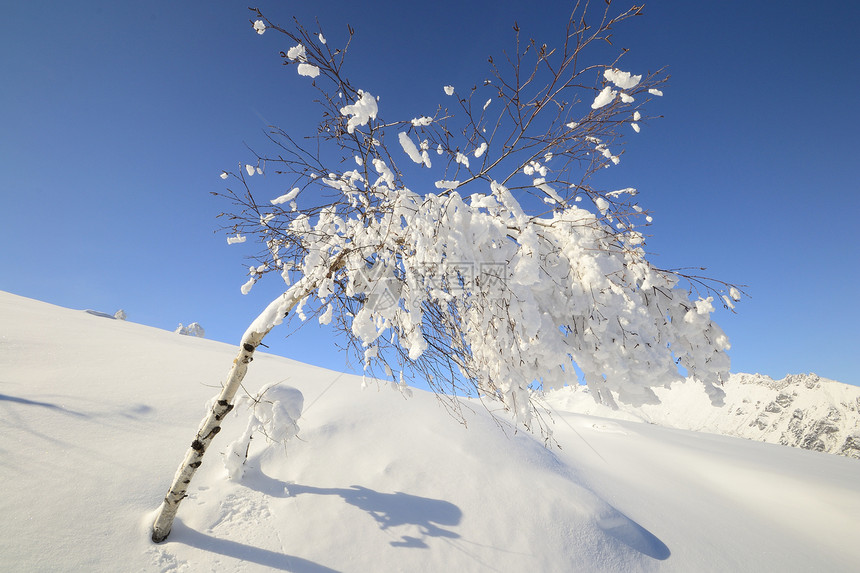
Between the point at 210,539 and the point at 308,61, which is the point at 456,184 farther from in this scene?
the point at 210,539

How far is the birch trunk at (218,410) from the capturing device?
261 centimetres

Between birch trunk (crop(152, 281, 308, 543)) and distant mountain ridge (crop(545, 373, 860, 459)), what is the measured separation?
87.9 ft

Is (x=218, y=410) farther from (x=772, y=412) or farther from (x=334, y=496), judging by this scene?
(x=772, y=412)

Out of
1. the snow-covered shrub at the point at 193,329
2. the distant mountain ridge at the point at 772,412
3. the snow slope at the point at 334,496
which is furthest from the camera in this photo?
the distant mountain ridge at the point at 772,412

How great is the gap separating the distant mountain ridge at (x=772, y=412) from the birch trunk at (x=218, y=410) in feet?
87.9

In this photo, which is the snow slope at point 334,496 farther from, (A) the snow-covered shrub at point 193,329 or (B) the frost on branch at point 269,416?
(A) the snow-covered shrub at point 193,329

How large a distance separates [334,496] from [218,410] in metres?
1.53

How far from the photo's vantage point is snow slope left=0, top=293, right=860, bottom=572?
2.71 meters

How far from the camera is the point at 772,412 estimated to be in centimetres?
2959

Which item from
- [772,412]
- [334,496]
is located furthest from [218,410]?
[772,412]

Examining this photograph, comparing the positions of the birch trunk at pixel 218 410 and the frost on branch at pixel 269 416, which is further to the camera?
the frost on branch at pixel 269 416

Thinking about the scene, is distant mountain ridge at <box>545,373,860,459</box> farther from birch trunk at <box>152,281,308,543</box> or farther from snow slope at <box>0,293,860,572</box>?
birch trunk at <box>152,281,308,543</box>

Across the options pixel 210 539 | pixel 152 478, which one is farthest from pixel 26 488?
pixel 210 539

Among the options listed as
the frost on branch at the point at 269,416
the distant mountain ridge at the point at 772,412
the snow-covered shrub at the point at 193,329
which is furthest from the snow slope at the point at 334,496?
the distant mountain ridge at the point at 772,412
